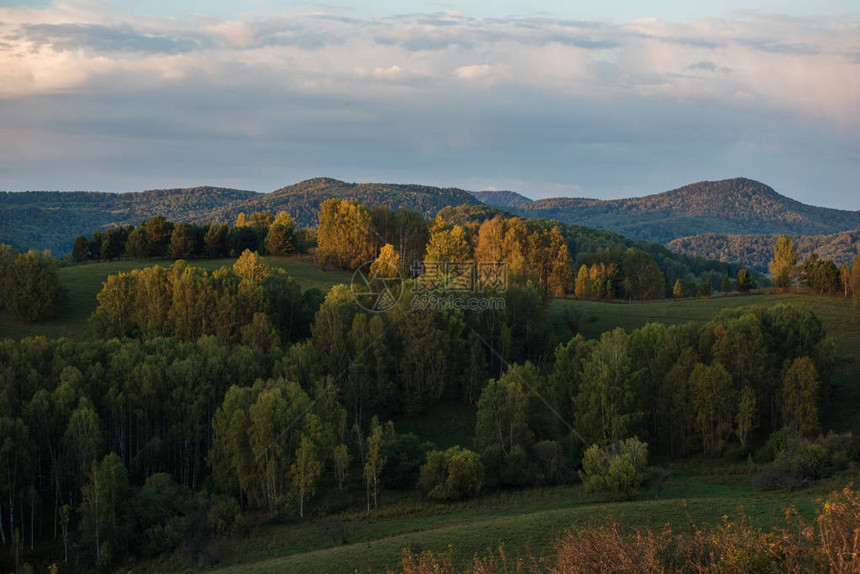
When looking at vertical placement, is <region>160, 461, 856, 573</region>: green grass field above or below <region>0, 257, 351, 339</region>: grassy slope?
below

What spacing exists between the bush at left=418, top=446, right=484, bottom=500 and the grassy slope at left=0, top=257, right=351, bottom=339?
36533 mm

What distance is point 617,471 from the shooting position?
34781 mm

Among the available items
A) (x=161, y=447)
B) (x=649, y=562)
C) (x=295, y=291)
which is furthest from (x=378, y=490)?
(x=649, y=562)

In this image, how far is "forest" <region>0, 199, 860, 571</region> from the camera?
114ft

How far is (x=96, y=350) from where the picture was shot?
145 ft

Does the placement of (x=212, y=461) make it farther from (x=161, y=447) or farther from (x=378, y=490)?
(x=378, y=490)

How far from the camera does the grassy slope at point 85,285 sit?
57219 millimetres

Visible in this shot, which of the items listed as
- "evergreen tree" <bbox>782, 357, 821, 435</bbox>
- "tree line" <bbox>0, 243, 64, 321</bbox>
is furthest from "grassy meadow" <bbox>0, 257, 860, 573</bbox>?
"evergreen tree" <bbox>782, 357, 821, 435</bbox>

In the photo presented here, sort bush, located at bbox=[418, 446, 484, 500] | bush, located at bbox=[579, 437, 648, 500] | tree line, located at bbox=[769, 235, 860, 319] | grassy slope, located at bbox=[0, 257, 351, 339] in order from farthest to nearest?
tree line, located at bbox=[769, 235, 860, 319], grassy slope, located at bbox=[0, 257, 351, 339], bush, located at bbox=[418, 446, 484, 500], bush, located at bbox=[579, 437, 648, 500]

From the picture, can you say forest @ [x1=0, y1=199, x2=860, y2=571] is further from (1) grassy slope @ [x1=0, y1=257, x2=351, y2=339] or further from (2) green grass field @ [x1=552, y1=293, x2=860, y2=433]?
(1) grassy slope @ [x1=0, y1=257, x2=351, y2=339]

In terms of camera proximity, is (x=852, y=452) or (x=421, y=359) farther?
(x=421, y=359)

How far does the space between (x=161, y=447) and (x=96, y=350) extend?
9.45m

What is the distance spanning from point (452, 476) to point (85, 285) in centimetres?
5225

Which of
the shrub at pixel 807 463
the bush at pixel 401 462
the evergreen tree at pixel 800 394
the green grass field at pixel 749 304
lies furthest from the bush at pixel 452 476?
the green grass field at pixel 749 304
